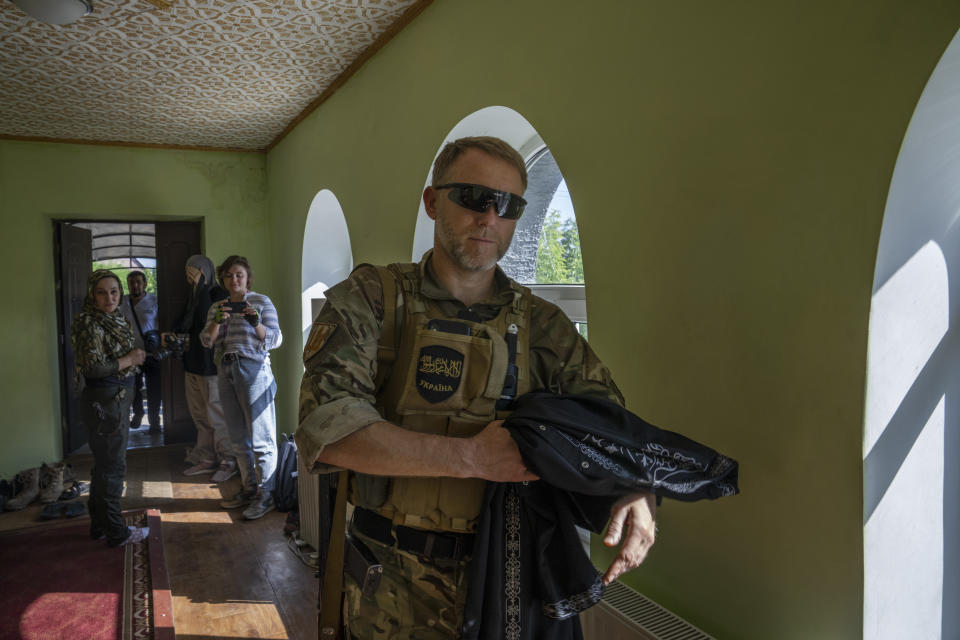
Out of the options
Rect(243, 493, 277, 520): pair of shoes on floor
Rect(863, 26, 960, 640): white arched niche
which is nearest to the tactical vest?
Rect(863, 26, 960, 640): white arched niche

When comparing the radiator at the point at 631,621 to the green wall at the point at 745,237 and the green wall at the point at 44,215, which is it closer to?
the green wall at the point at 745,237

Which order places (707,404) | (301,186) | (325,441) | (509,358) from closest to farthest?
(325,441)
(509,358)
(707,404)
(301,186)

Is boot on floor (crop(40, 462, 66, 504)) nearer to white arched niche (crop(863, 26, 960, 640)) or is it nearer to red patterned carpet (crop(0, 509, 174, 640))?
red patterned carpet (crop(0, 509, 174, 640))

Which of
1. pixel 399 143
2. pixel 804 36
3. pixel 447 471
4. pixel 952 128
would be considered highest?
pixel 399 143

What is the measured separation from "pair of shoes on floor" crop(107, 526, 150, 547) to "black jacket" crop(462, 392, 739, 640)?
307 cm

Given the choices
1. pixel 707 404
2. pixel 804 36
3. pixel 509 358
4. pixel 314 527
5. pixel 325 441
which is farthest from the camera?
pixel 314 527

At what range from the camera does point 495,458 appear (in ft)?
3.28

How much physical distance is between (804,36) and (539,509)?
943mm

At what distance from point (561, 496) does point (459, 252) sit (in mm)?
486

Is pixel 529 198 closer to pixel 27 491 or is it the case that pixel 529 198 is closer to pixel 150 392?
pixel 27 491

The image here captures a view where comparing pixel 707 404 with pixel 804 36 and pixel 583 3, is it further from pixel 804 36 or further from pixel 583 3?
pixel 583 3

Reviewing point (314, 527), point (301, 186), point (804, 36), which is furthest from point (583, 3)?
point (301, 186)

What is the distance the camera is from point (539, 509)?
113cm

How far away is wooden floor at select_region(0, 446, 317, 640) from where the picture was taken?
2.62 meters
